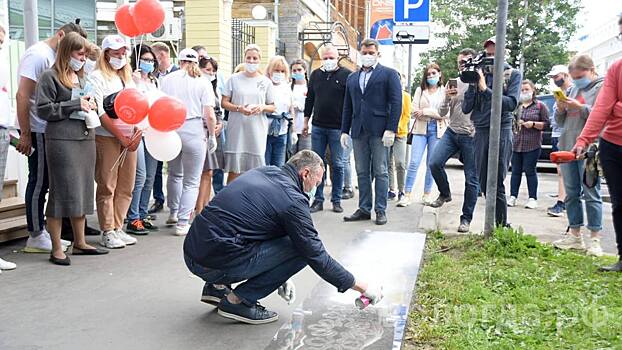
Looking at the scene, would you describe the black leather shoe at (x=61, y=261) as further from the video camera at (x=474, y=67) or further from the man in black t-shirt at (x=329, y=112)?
the video camera at (x=474, y=67)

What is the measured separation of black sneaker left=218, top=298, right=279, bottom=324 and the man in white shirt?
228 cm

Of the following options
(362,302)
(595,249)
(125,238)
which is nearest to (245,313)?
(362,302)

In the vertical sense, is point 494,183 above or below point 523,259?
above

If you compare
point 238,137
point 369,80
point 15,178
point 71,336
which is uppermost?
point 369,80

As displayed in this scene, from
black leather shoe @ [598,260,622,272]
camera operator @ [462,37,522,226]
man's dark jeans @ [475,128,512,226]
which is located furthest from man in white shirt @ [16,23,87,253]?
black leather shoe @ [598,260,622,272]

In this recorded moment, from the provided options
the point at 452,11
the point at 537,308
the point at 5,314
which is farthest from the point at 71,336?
the point at 452,11

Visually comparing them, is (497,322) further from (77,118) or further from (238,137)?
(238,137)

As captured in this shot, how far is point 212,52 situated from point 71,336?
41.1ft

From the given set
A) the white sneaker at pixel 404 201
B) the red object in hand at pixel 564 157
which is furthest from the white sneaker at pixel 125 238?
the red object in hand at pixel 564 157

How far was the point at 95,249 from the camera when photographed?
5.55 m

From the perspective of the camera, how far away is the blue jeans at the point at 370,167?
716cm

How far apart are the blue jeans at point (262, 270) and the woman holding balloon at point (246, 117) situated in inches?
128

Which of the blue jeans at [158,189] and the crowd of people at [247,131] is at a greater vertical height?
the crowd of people at [247,131]

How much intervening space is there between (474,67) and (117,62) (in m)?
3.35
